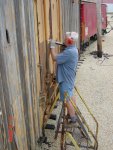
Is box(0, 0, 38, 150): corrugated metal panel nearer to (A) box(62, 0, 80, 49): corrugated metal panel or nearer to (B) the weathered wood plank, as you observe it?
(B) the weathered wood plank

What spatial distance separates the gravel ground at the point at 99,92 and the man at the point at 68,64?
29.9 inches

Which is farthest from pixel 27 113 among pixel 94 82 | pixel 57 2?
pixel 94 82

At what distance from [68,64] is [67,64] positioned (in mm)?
19

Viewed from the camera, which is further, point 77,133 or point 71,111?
point 77,133

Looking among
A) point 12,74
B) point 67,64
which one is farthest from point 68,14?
point 12,74

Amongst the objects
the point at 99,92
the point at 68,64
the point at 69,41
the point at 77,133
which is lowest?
the point at 77,133

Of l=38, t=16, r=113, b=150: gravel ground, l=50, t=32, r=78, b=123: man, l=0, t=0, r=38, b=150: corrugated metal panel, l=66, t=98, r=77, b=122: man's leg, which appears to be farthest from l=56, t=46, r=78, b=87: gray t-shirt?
l=38, t=16, r=113, b=150: gravel ground

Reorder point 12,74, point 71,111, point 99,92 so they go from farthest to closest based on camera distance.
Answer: point 99,92 < point 71,111 < point 12,74

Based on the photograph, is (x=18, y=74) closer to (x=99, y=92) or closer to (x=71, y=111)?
(x=71, y=111)

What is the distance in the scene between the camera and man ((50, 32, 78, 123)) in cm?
493

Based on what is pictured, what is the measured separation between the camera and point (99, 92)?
27.1ft

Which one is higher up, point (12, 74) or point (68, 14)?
point (68, 14)

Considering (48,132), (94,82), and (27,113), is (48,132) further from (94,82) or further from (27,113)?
(94,82)

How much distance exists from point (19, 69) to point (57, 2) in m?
3.28
